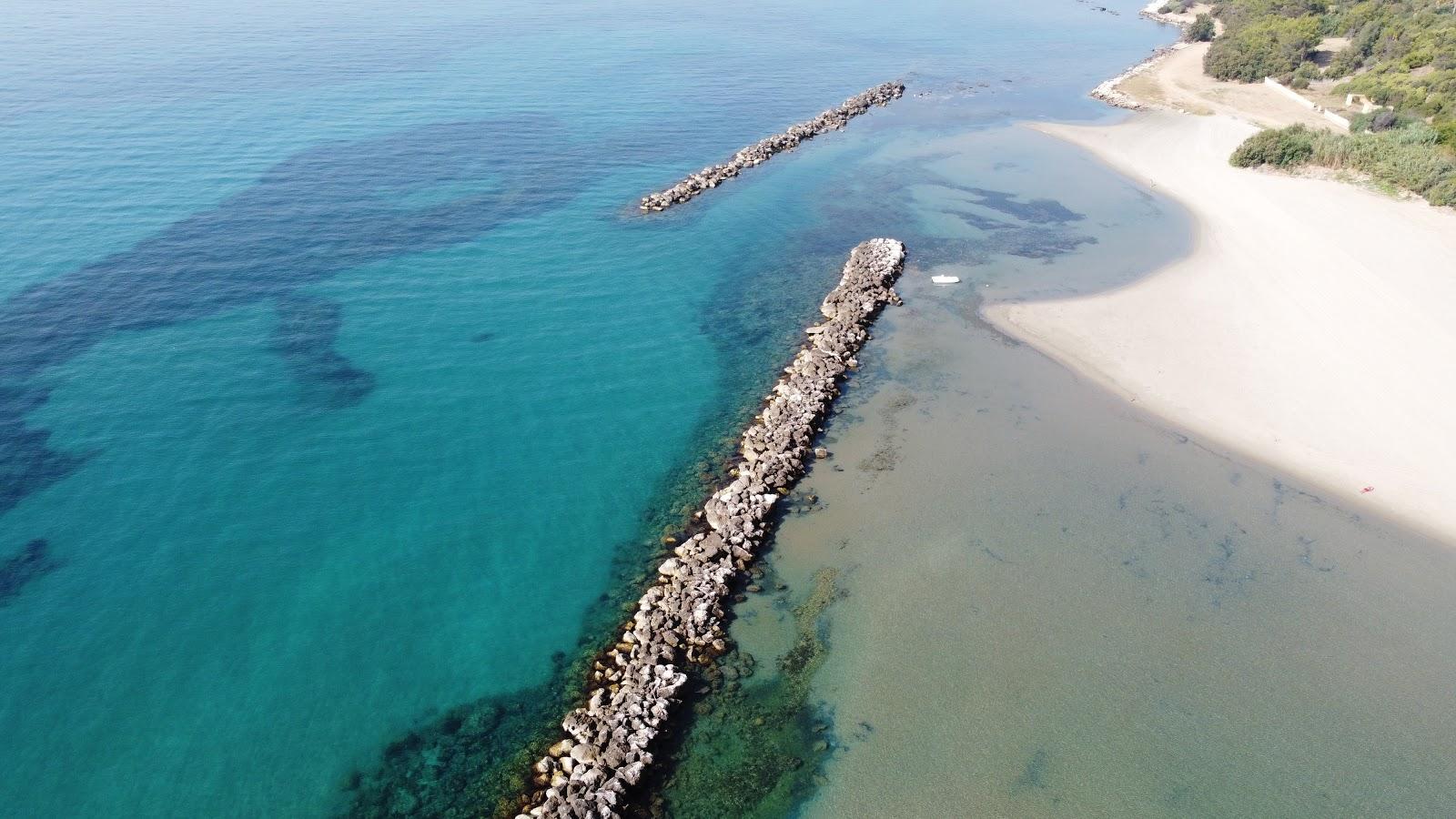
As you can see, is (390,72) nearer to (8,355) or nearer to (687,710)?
(8,355)

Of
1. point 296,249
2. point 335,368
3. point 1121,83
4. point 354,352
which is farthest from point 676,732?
point 1121,83

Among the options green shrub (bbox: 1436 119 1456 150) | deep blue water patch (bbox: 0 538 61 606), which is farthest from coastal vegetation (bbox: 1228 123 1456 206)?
deep blue water patch (bbox: 0 538 61 606)

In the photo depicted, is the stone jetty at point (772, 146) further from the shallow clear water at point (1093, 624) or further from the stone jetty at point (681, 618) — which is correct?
the shallow clear water at point (1093, 624)

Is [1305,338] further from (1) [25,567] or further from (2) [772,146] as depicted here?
(1) [25,567]

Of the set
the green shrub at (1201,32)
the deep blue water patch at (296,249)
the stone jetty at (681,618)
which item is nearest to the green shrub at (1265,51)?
the green shrub at (1201,32)

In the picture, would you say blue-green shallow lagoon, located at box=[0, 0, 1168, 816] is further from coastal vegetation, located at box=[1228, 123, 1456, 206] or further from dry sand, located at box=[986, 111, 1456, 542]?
coastal vegetation, located at box=[1228, 123, 1456, 206]
